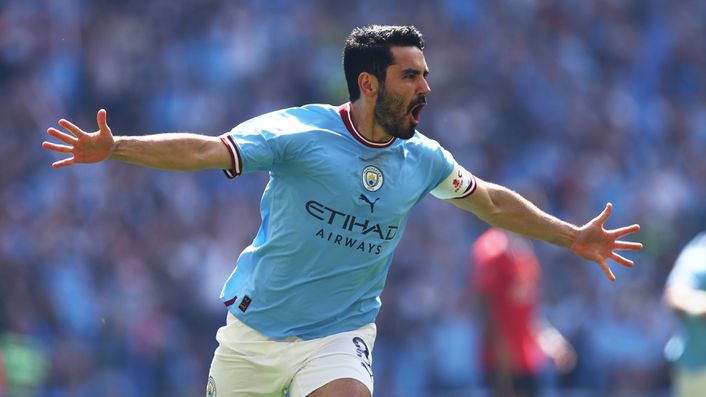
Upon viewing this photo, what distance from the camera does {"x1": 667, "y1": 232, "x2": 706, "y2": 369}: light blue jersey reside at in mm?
8523

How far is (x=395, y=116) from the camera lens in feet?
21.7

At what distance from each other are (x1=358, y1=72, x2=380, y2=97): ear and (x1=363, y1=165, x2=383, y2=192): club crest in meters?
0.42

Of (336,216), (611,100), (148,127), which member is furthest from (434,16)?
(336,216)

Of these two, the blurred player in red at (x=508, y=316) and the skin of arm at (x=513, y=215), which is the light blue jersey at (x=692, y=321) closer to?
the skin of arm at (x=513, y=215)

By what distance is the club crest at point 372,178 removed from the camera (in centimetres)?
653

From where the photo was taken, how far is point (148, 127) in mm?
16953

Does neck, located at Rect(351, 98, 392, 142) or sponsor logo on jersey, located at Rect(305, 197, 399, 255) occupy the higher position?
neck, located at Rect(351, 98, 392, 142)

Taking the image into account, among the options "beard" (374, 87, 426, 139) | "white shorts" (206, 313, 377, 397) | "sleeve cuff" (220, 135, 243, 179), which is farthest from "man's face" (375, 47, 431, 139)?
"white shorts" (206, 313, 377, 397)

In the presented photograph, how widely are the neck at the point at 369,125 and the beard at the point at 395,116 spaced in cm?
3

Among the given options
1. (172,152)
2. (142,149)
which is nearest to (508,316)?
(172,152)

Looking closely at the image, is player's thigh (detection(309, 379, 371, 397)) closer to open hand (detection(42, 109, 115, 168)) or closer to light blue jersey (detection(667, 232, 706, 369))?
open hand (detection(42, 109, 115, 168))

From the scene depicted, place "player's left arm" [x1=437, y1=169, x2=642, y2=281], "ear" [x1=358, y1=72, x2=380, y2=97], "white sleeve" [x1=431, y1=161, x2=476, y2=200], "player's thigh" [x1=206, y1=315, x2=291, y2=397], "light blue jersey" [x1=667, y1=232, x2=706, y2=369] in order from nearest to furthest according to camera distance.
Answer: "player's thigh" [x1=206, y1=315, x2=291, y2=397]
"ear" [x1=358, y1=72, x2=380, y2=97]
"white sleeve" [x1=431, y1=161, x2=476, y2=200]
"player's left arm" [x1=437, y1=169, x2=642, y2=281]
"light blue jersey" [x1=667, y1=232, x2=706, y2=369]

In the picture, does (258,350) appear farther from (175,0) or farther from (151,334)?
(175,0)

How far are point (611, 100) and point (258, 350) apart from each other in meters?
12.5
